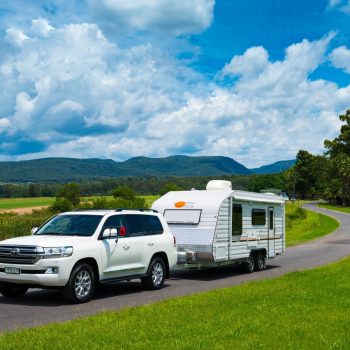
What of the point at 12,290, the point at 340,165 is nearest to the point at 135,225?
the point at 12,290

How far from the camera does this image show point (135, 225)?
561 inches

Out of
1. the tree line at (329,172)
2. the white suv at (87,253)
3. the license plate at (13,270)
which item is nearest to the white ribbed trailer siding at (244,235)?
the white suv at (87,253)

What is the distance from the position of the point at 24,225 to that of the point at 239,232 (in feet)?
90.2

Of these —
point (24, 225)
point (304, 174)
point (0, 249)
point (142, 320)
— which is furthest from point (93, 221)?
point (304, 174)

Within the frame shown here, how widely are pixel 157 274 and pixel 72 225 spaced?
2.73 m

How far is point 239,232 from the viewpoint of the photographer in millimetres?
18359

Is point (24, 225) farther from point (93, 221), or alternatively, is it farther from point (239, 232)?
point (93, 221)

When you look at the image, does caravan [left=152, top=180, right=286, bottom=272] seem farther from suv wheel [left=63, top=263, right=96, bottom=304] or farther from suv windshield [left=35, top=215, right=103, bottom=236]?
suv wheel [left=63, top=263, right=96, bottom=304]

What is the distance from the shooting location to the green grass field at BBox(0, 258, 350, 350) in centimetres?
773

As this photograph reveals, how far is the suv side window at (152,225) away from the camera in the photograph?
14.7m

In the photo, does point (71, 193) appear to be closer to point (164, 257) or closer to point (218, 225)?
point (218, 225)

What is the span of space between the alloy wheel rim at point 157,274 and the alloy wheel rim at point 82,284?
8.28 feet

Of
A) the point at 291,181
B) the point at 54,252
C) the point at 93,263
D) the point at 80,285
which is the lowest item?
the point at 80,285

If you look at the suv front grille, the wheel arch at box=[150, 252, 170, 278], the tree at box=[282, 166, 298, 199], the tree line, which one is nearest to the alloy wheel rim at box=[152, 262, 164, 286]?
the wheel arch at box=[150, 252, 170, 278]
